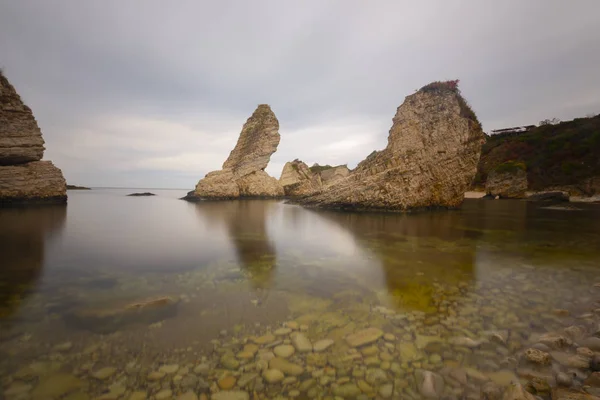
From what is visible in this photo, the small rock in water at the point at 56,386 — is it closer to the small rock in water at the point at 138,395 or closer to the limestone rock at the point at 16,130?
the small rock in water at the point at 138,395

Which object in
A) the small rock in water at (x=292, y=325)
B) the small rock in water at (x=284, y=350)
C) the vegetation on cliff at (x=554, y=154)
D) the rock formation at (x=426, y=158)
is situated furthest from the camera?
the vegetation on cliff at (x=554, y=154)

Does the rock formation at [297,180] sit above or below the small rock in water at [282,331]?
above

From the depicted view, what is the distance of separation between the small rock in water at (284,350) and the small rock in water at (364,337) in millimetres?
701

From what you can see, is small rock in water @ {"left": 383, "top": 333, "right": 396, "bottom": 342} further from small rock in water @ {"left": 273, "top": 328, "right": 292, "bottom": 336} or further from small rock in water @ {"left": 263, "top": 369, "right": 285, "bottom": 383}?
small rock in water @ {"left": 263, "top": 369, "right": 285, "bottom": 383}

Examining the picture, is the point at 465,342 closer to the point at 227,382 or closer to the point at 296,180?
the point at 227,382

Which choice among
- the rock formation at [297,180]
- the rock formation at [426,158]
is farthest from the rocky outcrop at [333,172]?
the rock formation at [426,158]

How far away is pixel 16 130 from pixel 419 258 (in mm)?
31768

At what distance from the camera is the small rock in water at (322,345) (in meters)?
3.13

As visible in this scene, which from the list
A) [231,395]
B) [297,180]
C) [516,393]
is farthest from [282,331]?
[297,180]

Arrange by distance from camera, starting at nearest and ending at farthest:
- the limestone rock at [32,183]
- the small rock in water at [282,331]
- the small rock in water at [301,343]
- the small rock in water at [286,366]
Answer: the small rock in water at [286,366] < the small rock in water at [301,343] < the small rock in water at [282,331] < the limestone rock at [32,183]

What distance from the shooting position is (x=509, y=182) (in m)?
43.0

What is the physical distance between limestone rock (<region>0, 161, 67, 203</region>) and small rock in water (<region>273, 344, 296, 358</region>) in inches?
1211

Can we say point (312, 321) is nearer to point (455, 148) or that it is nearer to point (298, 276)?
point (298, 276)

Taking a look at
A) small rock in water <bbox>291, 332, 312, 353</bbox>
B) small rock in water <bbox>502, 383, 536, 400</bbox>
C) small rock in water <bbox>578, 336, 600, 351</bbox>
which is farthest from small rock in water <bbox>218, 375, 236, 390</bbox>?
small rock in water <bbox>578, 336, 600, 351</bbox>
